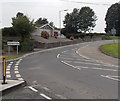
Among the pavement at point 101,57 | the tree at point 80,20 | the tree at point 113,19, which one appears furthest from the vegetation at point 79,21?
the pavement at point 101,57

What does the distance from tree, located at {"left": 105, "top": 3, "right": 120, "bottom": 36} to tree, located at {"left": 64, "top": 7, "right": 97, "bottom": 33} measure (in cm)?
648

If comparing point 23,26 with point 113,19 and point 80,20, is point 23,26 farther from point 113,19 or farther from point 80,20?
point 113,19

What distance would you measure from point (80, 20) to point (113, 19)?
14688 mm

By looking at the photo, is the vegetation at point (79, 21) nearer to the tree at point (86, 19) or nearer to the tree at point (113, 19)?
the tree at point (86, 19)

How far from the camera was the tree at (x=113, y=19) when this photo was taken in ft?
311

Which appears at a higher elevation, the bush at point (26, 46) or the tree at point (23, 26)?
the tree at point (23, 26)

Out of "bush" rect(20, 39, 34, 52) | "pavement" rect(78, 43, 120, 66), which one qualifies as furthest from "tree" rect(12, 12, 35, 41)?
"pavement" rect(78, 43, 120, 66)

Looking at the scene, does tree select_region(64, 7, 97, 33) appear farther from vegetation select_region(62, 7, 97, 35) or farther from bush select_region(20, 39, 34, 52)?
bush select_region(20, 39, 34, 52)

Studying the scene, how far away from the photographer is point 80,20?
320 ft

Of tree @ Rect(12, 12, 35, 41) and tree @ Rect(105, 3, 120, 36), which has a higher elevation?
tree @ Rect(105, 3, 120, 36)

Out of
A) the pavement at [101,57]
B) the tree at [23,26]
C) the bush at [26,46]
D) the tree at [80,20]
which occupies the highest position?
the tree at [80,20]

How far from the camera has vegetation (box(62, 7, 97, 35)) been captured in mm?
94312

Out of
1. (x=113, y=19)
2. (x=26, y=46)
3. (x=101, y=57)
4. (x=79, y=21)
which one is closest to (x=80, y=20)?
(x=79, y=21)

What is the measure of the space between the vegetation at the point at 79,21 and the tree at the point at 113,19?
644 cm
